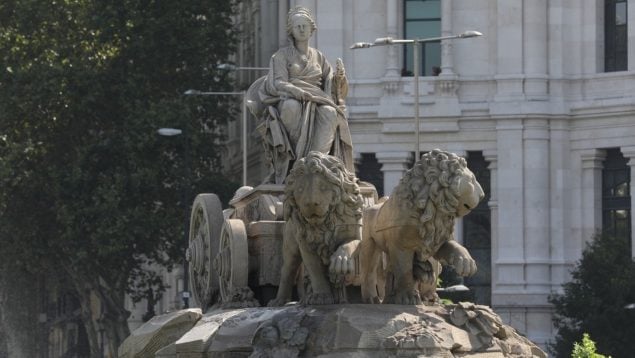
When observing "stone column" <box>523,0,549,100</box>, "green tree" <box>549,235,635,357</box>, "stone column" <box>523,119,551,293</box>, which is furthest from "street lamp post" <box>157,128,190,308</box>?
"stone column" <box>523,0,549,100</box>

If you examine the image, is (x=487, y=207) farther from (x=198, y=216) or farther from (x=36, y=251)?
(x=198, y=216)

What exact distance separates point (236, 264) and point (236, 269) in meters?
0.05

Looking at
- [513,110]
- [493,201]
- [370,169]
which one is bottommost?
[493,201]

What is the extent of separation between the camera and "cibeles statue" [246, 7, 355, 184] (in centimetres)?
3073

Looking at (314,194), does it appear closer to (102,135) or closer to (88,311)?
(102,135)

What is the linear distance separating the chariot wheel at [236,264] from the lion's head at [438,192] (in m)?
2.81

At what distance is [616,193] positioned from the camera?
319ft

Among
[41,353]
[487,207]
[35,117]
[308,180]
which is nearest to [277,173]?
[308,180]

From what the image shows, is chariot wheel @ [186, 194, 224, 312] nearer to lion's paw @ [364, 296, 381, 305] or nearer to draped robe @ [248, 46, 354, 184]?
draped robe @ [248, 46, 354, 184]

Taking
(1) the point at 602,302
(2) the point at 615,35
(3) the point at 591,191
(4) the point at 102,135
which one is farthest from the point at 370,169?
(1) the point at 602,302

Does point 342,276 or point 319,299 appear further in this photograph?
point 319,299

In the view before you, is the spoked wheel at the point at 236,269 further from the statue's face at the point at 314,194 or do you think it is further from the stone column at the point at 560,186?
the stone column at the point at 560,186

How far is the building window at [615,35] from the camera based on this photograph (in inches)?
3836

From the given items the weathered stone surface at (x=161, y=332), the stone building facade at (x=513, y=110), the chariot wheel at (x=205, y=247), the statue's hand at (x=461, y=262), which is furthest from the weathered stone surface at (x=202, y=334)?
the stone building facade at (x=513, y=110)
